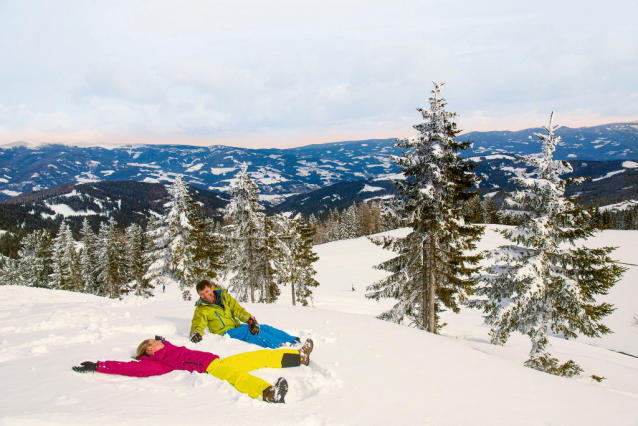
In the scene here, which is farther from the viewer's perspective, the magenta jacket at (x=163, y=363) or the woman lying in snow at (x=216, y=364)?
the magenta jacket at (x=163, y=363)

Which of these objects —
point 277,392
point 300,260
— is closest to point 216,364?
point 277,392

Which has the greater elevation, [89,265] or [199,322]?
[199,322]

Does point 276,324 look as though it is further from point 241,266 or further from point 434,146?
point 241,266

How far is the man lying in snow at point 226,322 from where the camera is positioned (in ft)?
19.2

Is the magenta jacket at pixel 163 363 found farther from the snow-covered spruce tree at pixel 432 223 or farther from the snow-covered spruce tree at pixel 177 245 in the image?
the snow-covered spruce tree at pixel 177 245

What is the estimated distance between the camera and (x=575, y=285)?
10.6 metres

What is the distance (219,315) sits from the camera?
20.9ft

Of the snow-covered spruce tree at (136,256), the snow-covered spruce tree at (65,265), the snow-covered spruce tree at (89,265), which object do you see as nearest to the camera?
the snow-covered spruce tree at (136,256)

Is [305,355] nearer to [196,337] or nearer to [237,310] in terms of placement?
[237,310]

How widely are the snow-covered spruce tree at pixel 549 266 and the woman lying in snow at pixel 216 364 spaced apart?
9.52 metres

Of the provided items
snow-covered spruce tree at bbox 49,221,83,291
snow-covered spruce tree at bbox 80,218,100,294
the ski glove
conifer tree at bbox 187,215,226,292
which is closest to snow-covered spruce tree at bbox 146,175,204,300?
conifer tree at bbox 187,215,226,292

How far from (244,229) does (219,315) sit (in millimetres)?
16142

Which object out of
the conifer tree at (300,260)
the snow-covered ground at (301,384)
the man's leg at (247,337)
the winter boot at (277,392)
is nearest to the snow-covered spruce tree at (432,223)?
the snow-covered ground at (301,384)

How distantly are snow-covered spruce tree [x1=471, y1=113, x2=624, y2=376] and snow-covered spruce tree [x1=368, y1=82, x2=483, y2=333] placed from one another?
182 cm
